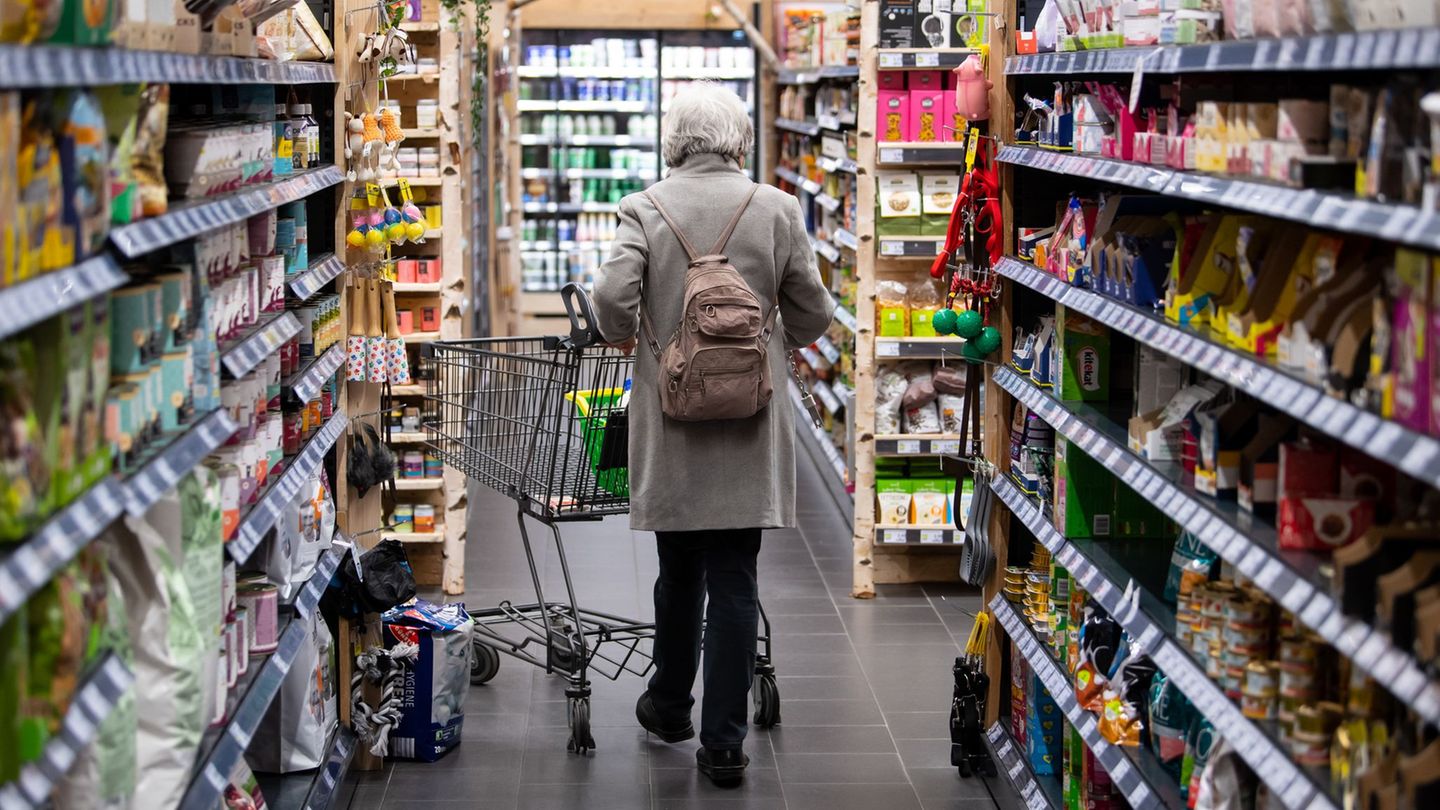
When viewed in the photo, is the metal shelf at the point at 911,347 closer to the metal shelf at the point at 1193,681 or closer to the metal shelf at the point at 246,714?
the metal shelf at the point at 1193,681

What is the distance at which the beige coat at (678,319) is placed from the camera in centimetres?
474

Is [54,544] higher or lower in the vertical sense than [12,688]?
higher

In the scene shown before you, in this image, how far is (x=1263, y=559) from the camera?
2.75m

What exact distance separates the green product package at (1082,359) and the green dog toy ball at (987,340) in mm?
567

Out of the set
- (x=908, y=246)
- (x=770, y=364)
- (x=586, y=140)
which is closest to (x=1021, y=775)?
(x=770, y=364)

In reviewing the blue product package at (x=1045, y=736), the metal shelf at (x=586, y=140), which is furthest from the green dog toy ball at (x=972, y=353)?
the metal shelf at (x=586, y=140)

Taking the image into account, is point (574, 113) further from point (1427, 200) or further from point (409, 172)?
point (1427, 200)

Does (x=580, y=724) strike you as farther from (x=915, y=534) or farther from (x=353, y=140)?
(x=915, y=534)

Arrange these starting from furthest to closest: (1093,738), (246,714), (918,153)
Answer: (918,153)
(1093,738)
(246,714)

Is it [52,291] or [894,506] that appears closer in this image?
[52,291]

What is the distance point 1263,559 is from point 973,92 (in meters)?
2.36

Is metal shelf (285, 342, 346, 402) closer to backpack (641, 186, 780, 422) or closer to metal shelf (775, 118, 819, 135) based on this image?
backpack (641, 186, 780, 422)

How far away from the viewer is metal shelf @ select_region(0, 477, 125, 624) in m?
1.99

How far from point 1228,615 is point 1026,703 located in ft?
5.82
